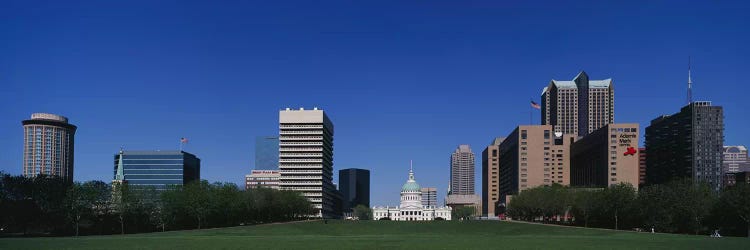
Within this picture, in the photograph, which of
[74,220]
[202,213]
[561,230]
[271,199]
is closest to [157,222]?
[202,213]

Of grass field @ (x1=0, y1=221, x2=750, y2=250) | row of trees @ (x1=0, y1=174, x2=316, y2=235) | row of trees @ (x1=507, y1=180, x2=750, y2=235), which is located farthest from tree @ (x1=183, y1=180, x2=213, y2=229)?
row of trees @ (x1=507, y1=180, x2=750, y2=235)

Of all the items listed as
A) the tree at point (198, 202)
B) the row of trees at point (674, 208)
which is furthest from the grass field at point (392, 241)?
the tree at point (198, 202)

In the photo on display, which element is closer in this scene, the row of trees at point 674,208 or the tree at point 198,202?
the row of trees at point 674,208

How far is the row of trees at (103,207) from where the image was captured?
355 ft


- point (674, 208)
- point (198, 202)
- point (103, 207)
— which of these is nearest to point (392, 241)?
point (674, 208)

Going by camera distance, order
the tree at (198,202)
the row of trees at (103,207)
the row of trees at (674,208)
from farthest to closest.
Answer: the tree at (198,202)
the row of trees at (103,207)
the row of trees at (674,208)

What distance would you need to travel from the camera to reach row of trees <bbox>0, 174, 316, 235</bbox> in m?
108

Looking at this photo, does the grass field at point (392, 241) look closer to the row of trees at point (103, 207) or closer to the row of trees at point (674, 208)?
the row of trees at point (674, 208)

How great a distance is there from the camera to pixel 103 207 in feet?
390

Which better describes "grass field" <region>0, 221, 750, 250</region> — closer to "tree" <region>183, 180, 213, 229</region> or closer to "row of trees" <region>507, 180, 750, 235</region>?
"row of trees" <region>507, 180, 750, 235</region>

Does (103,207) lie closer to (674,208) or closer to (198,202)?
(198,202)

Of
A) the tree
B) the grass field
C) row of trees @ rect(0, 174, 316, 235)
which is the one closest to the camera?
the grass field

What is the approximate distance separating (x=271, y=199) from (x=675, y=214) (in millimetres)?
98175

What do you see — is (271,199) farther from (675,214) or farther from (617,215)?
(675,214)
